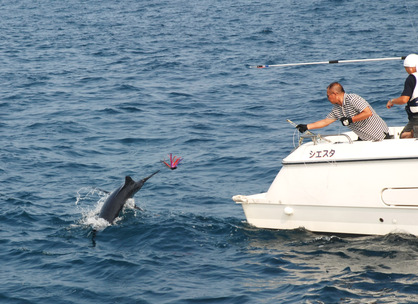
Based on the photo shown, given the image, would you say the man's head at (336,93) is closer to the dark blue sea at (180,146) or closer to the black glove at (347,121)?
the black glove at (347,121)

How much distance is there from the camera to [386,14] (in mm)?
32688

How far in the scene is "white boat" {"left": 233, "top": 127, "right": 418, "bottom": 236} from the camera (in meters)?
9.02

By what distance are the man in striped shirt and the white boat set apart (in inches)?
10.3

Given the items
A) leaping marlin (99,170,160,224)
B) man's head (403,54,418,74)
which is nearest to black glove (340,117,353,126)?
man's head (403,54,418,74)

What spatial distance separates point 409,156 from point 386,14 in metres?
25.4

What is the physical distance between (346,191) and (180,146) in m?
7.45

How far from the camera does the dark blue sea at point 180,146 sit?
360 inches

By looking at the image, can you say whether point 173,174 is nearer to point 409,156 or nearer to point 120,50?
point 409,156

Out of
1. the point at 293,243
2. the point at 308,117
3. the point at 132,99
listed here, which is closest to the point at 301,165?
the point at 293,243

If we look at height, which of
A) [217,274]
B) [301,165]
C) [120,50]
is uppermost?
[120,50]

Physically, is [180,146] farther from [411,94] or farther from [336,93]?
[411,94]

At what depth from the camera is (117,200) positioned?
11906 millimetres

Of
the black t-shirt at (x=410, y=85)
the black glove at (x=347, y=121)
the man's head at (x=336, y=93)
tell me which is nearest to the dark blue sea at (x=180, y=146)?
the black glove at (x=347, y=121)

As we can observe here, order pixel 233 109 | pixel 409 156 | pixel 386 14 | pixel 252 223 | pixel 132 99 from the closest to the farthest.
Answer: pixel 409 156 < pixel 252 223 < pixel 233 109 < pixel 132 99 < pixel 386 14
